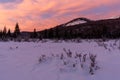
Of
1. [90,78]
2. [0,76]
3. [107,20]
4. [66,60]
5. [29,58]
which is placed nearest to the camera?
[90,78]

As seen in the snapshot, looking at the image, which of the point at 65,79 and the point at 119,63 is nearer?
the point at 65,79

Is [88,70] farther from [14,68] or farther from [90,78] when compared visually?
[14,68]

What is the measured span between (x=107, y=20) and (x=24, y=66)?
375 ft

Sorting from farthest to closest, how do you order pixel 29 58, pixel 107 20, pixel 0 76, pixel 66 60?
1. pixel 107 20
2. pixel 29 58
3. pixel 66 60
4. pixel 0 76

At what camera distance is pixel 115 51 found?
8.59 metres

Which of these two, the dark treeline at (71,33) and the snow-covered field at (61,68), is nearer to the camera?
the snow-covered field at (61,68)

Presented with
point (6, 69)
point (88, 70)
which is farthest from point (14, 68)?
point (88, 70)

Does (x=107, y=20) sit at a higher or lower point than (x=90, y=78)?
higher

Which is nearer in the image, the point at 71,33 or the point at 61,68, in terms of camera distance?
the point at 61,68

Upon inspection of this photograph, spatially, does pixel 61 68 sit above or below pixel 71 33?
below

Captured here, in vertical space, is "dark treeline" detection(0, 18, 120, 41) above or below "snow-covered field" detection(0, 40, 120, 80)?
above

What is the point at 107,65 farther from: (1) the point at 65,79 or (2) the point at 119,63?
(1) the point at 65,79

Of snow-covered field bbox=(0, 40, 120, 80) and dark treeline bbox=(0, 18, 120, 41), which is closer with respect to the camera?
snow-covered field bbox=(0, 40, 120, 80)

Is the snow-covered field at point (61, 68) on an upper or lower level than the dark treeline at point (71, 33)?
lower
